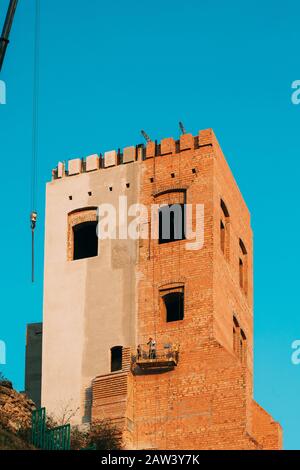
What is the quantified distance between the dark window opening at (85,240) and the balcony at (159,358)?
18.8ft

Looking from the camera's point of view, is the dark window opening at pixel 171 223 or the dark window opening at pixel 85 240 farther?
the dark window opening at pixel 85 240

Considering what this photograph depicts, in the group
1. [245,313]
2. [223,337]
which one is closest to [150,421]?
[223,337]

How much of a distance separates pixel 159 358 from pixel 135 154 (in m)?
8.44

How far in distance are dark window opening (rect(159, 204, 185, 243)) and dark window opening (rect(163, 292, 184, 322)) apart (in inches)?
82.7

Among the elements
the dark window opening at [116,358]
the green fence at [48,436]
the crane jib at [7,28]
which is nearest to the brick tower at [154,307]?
the dark window opening at [116,358]

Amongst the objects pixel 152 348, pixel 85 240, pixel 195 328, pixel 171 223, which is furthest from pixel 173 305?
pixel 85 240

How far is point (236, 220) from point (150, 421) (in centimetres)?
952

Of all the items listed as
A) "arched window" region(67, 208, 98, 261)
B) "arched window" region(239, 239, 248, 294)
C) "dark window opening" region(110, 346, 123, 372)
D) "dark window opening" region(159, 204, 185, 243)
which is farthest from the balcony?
"arched window" region(239, 239, 248, 294)

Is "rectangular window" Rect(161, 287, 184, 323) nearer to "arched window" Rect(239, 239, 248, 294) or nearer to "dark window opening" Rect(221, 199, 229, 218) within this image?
"dark window opening" Rect(221, 199, 229, 218)

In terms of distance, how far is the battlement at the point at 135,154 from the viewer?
5672cm

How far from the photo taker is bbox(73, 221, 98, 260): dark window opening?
58.1 m

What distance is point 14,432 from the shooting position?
150 feet

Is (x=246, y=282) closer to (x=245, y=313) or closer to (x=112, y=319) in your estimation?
(x=245, y=313)

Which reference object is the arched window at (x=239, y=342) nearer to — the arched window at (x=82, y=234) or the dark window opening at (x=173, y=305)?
the dark window opening at (x=173, y=305)
